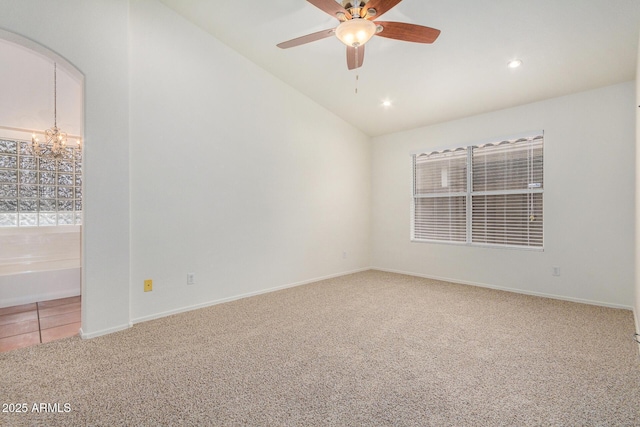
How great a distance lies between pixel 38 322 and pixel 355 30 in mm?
3887

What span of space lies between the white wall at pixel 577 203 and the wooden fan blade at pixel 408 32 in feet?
8.11

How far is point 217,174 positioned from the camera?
3.51 metres

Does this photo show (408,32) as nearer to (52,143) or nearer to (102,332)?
(102,332)

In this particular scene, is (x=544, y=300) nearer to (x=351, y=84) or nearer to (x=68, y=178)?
(x=351, y=84)

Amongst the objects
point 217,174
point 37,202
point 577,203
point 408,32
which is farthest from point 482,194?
point 37,202

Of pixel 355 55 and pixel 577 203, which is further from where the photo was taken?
pixel 577 203

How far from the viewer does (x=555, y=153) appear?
12.2 ft

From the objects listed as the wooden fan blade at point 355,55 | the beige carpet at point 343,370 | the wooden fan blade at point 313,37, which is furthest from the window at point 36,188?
the wooden fan blade at point 355,55

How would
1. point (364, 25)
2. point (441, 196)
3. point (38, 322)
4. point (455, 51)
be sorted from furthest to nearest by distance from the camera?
point (441, 196), point (455, 51), point (38, 322), point (364, 25)

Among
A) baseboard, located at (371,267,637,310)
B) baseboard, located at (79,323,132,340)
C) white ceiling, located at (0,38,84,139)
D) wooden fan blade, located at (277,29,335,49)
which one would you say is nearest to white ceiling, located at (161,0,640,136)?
wooden fan blade, located at (277,29,335,49)

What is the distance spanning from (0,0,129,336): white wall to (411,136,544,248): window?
4100mm

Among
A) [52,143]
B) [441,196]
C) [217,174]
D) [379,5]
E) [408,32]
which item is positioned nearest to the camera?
[379,5]

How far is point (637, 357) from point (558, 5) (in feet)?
9.01

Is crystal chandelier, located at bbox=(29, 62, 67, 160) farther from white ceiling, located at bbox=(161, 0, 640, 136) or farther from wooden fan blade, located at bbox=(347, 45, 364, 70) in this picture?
wooden fan blade, located at bbox=(347, 45, 364, 70)
